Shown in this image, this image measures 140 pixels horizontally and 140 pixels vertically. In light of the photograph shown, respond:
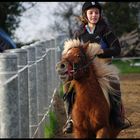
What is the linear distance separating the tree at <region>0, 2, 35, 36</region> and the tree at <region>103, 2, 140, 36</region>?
554 centimetres

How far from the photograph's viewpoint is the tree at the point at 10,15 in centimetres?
2709

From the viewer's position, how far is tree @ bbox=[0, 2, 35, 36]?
88.9 ft

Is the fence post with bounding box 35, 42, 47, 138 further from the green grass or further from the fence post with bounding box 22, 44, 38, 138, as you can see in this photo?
the green grass

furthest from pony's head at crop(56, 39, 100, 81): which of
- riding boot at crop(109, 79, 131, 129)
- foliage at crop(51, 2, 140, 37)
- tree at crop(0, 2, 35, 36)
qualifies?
foliage at crop(51, 2, 140, 37)

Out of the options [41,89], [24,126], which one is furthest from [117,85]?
[41,89]

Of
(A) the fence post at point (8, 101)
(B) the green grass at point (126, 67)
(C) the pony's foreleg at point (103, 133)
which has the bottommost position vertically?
(B) the green grass at point (126, 67)

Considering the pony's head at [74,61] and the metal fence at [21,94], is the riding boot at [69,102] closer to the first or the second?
the pony's head at [74,61]

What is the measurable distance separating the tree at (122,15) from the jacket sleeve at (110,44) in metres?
23.1

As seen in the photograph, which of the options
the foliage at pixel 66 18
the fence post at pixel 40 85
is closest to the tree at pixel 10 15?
the foliage at pixel 66 18

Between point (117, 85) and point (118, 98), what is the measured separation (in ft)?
0.64

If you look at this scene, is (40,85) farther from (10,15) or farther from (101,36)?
(10,15)

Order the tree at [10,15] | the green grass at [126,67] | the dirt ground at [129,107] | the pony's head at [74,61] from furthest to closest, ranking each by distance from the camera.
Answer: the tree at [10,15]
the green grass at [126,67]
the dirt ground at [129,107]
the pony's head at [74,61]

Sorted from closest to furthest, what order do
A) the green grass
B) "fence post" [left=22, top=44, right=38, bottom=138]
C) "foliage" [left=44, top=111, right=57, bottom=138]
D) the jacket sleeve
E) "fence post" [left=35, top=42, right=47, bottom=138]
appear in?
the jacket sleeve < "fence post" [left=22, top=44, right=38, bottom=138] < "fence post" [left=35, top=42, right=47, bottom=138] < "foliage" [left=44, top=111, right=57, bottom=138] < the green grass

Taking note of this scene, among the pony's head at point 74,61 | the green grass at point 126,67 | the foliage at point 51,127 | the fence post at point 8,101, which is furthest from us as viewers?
the green grass at point 126,67
